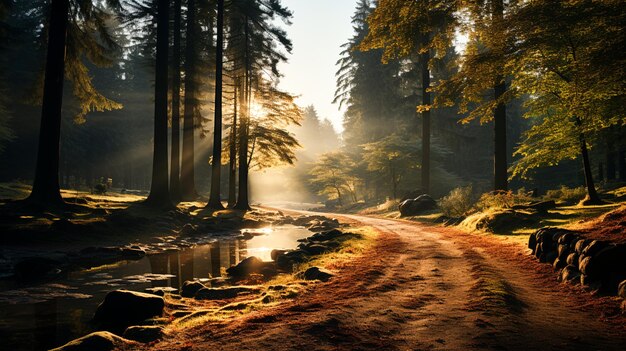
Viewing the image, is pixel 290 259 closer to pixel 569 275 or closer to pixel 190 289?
pixel 190 289

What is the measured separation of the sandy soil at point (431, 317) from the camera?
491cm

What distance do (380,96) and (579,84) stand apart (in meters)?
38.9

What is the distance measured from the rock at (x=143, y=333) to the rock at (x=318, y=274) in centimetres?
381

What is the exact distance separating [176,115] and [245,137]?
4.67m

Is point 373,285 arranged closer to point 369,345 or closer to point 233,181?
point 369,345

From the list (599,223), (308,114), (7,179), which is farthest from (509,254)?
(308,114)

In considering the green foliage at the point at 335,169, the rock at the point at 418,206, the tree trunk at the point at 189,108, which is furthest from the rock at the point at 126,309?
the green foliage at the point at 335,169

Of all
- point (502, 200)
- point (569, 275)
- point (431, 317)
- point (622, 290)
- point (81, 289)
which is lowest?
point (81, 289)

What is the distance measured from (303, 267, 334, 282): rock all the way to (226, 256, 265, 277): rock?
7.26 feet

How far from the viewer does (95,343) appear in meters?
5.24

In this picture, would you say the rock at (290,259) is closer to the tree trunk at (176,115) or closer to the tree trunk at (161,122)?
the tree trunk at (161,122)

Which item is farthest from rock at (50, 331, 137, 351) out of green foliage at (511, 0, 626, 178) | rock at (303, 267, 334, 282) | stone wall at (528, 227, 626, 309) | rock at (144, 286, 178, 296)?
green foliage at (511, 0, 626, 178)

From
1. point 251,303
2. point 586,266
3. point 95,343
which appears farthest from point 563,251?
point 95,343

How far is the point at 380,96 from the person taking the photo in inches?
1917
